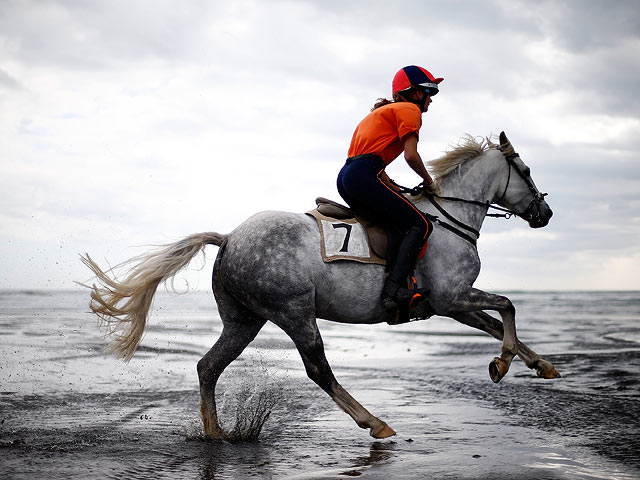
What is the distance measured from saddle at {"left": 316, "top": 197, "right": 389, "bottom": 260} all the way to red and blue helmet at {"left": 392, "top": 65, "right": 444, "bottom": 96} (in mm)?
1304

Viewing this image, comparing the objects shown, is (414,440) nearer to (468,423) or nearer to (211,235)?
(468,423)

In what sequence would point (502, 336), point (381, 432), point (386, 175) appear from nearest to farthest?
point (381, 432), point (386, 175), point (502, 336)

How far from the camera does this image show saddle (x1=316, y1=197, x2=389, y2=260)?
6.51m

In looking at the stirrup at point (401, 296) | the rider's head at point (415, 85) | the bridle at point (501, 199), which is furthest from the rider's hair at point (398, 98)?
the stirrup at point (401, 296)

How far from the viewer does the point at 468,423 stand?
7.49 metres

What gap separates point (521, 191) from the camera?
7.59m

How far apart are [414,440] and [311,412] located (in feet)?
6.75

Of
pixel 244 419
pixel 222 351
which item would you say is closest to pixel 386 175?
pixel 222 351

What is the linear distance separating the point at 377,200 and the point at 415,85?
1222mm

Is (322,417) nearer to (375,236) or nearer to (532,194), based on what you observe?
A: (375,236)

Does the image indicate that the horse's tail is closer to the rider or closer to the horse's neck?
the rider

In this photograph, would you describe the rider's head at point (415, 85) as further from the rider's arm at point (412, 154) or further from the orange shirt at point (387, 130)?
the rider's arm at point (412, 154)

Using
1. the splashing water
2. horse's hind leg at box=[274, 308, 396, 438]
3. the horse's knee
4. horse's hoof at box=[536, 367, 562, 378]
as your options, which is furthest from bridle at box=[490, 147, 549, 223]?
the horse's knee

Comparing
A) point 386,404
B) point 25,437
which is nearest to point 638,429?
point 386,404
